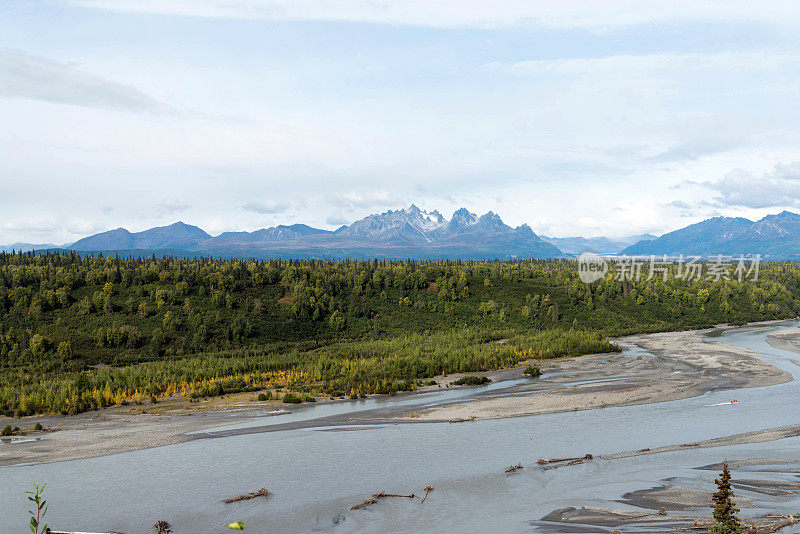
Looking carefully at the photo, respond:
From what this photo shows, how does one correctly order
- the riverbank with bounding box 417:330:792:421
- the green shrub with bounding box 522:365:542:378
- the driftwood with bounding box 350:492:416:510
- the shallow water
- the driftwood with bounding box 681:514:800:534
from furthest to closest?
the green shrub with bounding box 522:365:542:378
the riverbank with bounding box 417:330:792:421
the driftwood with bounding box 350:492:416:510
the shallow water
the driftwood with bounding box 681:514:800:534

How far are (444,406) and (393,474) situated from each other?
2194 centimetres

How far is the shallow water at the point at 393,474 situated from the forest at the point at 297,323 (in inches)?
858

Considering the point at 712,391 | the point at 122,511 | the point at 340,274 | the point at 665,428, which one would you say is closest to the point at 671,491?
Answer: the point at 665,428

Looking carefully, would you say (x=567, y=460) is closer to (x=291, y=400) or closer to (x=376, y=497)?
Result: (x=376, y=497)

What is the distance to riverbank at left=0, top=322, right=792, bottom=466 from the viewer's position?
4403cm

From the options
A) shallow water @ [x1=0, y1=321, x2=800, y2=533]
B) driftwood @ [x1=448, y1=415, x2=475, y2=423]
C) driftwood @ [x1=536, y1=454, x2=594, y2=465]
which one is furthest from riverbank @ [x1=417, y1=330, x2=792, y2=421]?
driftwood @ [x1=536, y1=454, x2=594, y2=465]

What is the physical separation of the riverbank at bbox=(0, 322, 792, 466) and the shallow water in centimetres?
299

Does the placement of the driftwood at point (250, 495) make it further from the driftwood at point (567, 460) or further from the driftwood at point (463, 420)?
the driftwood at point (463, 420)

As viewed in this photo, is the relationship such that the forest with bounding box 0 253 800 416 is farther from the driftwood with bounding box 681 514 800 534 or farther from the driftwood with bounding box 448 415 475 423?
the driftwood with bounding box 681 514 800 534

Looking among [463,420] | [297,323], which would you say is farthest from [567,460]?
[297,323]

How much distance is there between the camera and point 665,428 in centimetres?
4438

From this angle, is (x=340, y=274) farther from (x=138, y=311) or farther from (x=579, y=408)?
(x=579, y=408)

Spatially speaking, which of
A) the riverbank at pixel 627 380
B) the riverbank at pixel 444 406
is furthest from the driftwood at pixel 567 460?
the riverbank at pixel 627 380

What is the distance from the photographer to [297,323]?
4801 inches
